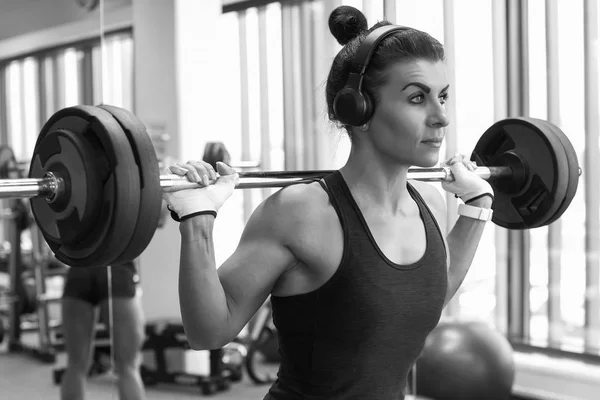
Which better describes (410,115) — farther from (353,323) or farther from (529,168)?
(529,168)

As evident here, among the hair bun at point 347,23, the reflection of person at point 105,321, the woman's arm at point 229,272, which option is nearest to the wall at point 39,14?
the reflection of person at point 105,321

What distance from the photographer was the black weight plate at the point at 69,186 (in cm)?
145

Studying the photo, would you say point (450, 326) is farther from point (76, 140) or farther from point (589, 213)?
point (76, 140)

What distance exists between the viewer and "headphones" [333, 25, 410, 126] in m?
1.56

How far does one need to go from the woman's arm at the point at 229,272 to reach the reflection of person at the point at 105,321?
1.36 metres

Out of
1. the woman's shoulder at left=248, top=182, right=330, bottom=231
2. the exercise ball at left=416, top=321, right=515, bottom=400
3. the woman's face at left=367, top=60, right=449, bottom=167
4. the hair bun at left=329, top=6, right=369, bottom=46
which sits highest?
the hair bun at left=329, top=6, right=369, bottom=46

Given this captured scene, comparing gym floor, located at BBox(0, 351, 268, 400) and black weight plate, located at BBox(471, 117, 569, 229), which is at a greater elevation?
black weight plate, located at BBox(471, 117, 569, 229)

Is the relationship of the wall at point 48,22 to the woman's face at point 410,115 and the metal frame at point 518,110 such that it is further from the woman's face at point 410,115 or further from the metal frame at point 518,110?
the metal frame at point 518,110

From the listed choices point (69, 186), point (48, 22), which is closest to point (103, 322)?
point (48, 22)

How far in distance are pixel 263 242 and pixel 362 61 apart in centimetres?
42

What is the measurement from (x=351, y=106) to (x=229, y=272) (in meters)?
0.42

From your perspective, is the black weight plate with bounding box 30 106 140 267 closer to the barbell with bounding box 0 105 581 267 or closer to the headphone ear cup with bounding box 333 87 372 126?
the barbell with bounding box 0 105 581 267

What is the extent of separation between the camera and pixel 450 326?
12.4 ft

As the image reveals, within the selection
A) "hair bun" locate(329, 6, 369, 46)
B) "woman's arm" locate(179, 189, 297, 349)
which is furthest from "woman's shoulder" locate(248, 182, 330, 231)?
"hair bun" locate(329, 6, 369, 46)
